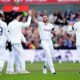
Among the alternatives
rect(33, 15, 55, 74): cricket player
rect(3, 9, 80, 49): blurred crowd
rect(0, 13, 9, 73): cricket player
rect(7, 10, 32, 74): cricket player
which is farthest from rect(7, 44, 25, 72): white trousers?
rect(3, 9, 80, 49): blurred crowd

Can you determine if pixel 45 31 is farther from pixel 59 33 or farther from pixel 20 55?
pixel 59 33

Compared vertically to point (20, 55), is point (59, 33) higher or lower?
higher

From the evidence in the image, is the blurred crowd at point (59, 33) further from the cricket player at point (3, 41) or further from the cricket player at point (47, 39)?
the cricket player at point (3, 41)

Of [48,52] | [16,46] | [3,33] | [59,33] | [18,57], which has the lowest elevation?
[18,57]

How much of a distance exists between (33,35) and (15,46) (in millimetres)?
12455

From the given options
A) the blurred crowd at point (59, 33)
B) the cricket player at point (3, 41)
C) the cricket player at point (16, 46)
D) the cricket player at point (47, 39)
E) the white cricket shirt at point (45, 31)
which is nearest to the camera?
the cricket player at point (3, 41)

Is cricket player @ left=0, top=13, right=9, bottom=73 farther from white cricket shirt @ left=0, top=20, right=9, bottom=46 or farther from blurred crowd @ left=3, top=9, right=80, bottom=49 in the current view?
blurred crowd @ left=3, top=9, right=80, bottom=49

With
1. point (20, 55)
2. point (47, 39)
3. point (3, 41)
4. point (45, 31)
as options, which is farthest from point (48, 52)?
point (3, 41)

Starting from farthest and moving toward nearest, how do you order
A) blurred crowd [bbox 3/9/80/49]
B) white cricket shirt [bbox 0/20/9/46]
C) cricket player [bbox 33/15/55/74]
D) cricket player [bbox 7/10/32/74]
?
blurred crowd [bbox 3/9/80/49] < cricket player [bbox 7/10/32/74] < cricket player [bbox 33/15/55/74] < white cricket shirt [bbox 0/20/9/46]

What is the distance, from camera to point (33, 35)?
119 feet

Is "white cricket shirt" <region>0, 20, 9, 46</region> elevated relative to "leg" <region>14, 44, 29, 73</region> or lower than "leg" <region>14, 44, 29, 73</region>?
elevated

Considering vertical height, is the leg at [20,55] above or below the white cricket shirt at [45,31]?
below

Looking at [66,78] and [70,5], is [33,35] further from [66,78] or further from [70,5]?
[66,78]

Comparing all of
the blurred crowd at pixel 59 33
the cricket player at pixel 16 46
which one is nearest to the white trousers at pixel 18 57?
the cricket player at pixel 16 46
